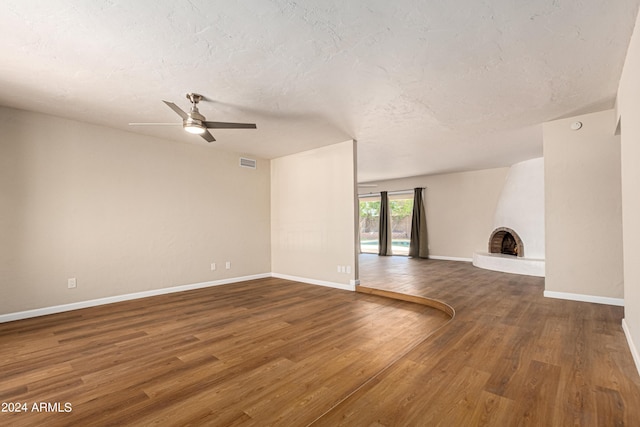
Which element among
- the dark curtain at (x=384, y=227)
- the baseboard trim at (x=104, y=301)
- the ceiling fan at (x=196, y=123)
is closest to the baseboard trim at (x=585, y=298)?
the ceiling fan at (x=196, y=123)

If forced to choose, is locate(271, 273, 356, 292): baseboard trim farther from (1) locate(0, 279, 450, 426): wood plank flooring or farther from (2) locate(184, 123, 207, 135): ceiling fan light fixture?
(2) locate(184, 123, 207, 135): ceiling fan light fixture

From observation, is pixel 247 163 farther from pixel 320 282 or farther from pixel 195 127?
pixel 195 127

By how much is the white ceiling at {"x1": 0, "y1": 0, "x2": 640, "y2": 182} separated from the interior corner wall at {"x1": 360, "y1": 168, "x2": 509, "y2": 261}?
3731mm

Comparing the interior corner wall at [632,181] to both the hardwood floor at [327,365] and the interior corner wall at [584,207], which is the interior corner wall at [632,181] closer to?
the hardwood floor at [327,365]

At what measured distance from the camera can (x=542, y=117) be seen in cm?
399

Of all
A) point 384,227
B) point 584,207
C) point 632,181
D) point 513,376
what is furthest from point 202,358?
point 384,227

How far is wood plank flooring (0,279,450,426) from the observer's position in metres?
1.80

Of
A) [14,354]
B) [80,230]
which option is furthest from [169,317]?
[80,230]

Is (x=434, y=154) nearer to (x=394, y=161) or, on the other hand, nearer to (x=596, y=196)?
(x=394, y=161)

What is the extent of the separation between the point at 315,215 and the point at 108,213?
334cm

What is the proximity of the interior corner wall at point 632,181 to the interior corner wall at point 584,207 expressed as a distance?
50.7 inches

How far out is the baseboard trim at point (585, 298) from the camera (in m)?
3.68

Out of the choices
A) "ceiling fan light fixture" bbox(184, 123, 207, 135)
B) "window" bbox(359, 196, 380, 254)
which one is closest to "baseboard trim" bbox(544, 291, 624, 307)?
"ceiling fan light fixture" bbox(184, 123, 207, 135)

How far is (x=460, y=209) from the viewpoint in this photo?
825cm
